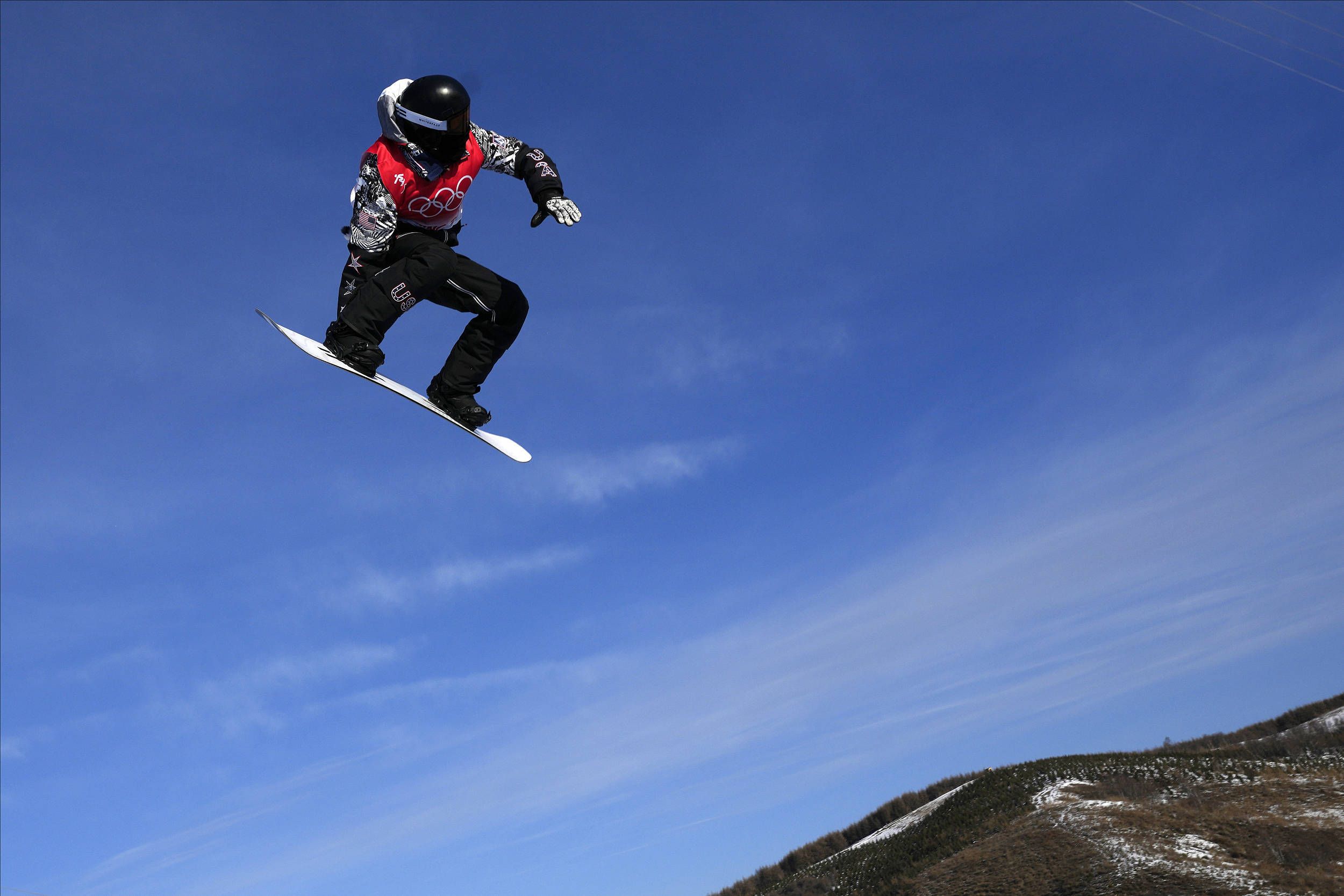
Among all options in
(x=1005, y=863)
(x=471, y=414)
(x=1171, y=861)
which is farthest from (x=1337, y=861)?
(x=471, y=414)

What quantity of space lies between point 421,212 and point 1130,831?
1455cm

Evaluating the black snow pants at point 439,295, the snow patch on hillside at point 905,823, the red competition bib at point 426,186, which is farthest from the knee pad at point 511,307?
the snow patch on hillside at point 905,823

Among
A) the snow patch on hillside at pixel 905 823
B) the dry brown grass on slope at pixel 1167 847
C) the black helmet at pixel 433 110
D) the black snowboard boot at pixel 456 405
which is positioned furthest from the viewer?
the snow patch on hillside at pixel 905 823

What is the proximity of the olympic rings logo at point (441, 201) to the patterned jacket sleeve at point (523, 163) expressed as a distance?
14.4 inches

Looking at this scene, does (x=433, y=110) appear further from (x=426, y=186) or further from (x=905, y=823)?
(x=905, y=823)

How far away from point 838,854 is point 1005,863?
8363mm

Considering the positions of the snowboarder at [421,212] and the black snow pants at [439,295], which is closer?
the snowboarder at [421,212]

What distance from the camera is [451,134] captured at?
7379 mm

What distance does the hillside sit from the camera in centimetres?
1252

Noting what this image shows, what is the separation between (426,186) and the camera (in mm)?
7617

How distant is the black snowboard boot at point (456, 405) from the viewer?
862cm

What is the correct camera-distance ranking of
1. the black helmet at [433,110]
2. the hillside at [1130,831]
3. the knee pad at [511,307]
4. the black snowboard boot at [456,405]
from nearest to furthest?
the black helmet at [433,110], the knee pad at [511,307], the black snowboard boot at [456,405], the hillside at [1130,831]

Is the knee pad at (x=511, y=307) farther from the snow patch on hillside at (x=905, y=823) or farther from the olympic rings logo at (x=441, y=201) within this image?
the snow patch on hillside at (x=905, y=823)

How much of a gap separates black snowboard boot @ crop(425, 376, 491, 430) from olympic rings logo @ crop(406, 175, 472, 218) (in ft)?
5.65
